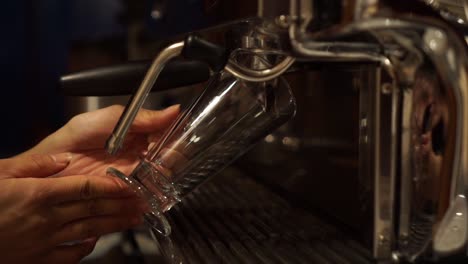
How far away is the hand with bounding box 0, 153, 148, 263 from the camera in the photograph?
1.40ft

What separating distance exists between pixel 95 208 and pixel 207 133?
132 mm

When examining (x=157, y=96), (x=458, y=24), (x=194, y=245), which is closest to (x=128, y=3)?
(x=157, y=96)

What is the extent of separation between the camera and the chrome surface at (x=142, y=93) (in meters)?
0.35

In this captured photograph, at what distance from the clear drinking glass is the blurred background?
0.70m

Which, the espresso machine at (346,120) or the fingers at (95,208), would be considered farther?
the fingers at (95,208)

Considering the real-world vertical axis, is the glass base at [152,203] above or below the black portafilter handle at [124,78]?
below

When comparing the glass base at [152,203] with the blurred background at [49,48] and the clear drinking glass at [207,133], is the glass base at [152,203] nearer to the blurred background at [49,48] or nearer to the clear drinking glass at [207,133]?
the clear drinking glass at [207,133]

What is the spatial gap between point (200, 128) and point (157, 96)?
0.79 ft

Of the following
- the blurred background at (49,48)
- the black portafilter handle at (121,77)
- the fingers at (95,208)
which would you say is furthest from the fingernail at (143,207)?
the blurred background at (49,48)

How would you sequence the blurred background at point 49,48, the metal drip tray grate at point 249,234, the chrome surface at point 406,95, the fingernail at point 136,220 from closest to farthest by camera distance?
the chrome surface at point 406,95
the metal drip tray grate at point 249,234
the fingernail at point 136,220
the blurred background at point 49,48

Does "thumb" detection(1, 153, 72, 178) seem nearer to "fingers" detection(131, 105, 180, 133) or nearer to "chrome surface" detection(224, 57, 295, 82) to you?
"fingers" detection(131, 105, 180, 133)

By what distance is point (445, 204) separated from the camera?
0.93 feet

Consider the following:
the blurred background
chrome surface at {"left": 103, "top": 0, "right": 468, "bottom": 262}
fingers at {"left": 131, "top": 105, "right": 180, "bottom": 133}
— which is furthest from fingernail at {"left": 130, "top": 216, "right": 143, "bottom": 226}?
the blurred background

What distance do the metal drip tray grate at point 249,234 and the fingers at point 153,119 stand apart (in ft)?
0.30
